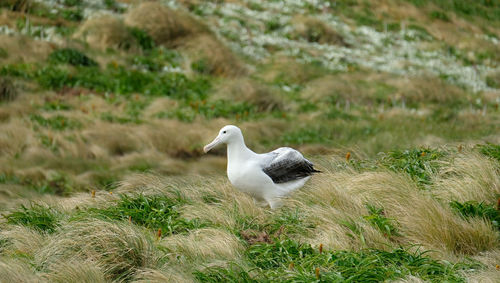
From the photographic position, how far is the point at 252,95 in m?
14.2

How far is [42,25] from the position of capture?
644 inches

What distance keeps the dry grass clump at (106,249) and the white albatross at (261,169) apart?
135 cm

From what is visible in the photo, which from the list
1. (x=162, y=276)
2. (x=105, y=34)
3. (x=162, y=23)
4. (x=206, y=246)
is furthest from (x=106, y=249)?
(x=162, y=23)

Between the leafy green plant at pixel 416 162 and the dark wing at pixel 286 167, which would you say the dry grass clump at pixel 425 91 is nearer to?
the leafy green plant at pixel 416 162

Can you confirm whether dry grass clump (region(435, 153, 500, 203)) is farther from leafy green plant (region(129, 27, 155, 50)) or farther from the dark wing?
leafy green plant (region(129, 27, 155, 50))

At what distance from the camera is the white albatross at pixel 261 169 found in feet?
19.4

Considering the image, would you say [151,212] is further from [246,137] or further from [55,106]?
[55,106]

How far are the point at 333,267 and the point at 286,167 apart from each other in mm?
1748

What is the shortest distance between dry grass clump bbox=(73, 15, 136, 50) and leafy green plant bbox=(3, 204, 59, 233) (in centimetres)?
1065

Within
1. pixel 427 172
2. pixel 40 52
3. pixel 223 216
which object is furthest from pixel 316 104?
pixel 223 216

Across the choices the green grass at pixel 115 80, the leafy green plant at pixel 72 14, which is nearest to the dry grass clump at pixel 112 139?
the green grass at pixel 115 80

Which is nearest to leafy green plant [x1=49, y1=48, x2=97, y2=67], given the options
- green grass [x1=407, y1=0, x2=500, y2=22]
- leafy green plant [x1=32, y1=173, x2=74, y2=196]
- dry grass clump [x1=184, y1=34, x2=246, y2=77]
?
dry grass clump [x1=184, y1=34, x2=246, y2=77]

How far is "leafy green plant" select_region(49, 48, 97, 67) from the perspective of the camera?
1468cm

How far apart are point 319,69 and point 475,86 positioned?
15.5 ft
